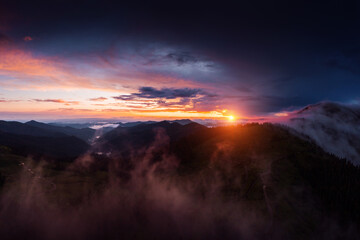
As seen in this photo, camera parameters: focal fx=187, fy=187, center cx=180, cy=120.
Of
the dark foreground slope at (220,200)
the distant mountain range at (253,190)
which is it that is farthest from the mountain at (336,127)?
the dark foreground slope at (220,200)

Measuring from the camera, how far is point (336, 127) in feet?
59.1

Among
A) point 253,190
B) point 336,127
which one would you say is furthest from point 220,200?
point 336,127

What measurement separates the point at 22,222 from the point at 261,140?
74152 millimetres

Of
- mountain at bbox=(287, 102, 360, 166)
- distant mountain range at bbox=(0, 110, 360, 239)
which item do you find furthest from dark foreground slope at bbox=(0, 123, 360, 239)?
mountain at bbox=(287, 102, 360, 166)

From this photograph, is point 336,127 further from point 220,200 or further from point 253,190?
point 220,200

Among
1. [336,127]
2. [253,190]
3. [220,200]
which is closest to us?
[336,127]

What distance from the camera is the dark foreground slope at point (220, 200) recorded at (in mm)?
33031

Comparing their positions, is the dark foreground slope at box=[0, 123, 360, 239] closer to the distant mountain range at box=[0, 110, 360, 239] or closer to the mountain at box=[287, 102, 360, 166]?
the distant mountain range at box=[0, 110, 360, 239]

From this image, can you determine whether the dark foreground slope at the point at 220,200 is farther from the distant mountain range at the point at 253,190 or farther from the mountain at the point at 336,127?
the mountain at the point at 336,127

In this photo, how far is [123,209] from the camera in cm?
4759

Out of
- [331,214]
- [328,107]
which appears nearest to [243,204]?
[331,214]

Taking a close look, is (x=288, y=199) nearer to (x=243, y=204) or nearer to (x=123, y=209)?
(x=243, y=204)

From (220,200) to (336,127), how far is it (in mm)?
31013

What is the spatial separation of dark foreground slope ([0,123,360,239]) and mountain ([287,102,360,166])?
45.4ft
